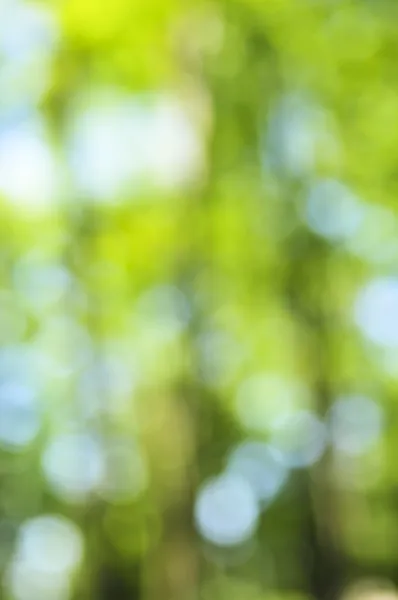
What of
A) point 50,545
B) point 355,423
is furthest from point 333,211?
point 50,545

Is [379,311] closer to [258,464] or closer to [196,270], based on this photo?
[196,270]

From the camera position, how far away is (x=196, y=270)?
2.12m

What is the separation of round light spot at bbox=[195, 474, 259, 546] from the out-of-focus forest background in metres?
0.02

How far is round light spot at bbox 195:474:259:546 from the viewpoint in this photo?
280 centimetres

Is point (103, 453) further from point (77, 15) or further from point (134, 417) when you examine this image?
point (77, 15)

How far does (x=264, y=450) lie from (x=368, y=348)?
717 mm

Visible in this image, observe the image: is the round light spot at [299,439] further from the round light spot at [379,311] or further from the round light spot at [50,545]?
the round light spot at [50,545]

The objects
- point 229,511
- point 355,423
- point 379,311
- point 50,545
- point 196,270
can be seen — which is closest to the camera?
point 196,270

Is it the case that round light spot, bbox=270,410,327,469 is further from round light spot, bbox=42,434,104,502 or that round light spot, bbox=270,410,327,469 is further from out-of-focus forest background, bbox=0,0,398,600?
round light spot, bbox=42,434,104,502

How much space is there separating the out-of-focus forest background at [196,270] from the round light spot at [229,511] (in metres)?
0.02

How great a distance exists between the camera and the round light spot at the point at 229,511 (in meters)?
2.80

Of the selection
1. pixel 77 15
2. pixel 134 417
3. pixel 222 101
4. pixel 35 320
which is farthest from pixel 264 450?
pixel 77 15

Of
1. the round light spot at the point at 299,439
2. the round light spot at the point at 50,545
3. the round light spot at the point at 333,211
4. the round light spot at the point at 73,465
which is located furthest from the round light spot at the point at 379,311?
the round light spot at the point at 50,545

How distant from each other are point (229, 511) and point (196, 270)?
1.30 meters
